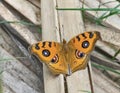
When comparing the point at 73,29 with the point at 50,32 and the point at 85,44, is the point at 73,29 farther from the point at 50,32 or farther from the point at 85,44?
the point at 85,44

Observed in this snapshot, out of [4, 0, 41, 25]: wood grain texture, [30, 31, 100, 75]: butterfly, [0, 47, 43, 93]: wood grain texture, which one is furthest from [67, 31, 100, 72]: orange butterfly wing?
[4, 0, 41, 25]: wood grain texture

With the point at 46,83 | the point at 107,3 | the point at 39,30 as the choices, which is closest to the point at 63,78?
the point at 46,83

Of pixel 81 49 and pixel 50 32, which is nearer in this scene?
pixel 81 49

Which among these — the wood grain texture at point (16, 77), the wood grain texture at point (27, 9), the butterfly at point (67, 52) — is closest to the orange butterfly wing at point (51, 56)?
the butterfly at point (67, 52)

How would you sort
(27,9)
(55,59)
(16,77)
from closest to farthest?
(55,59), (16,77), (27,9)

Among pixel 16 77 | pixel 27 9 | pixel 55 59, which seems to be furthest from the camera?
pixel 27 9

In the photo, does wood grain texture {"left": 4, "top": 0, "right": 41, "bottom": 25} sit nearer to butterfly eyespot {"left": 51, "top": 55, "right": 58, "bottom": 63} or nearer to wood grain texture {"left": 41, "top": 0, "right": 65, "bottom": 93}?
wood grain texture {"left": 41, "top": 0, "right": 65, "bottom": 93}

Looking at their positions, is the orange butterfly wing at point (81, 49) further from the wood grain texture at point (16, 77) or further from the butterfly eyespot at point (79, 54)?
the wood grain texture at point (16, 77)

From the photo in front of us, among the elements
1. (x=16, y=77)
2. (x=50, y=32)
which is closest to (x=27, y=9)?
(x=50, y=32)

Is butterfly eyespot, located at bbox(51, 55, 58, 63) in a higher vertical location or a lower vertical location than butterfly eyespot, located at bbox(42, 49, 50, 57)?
lower
